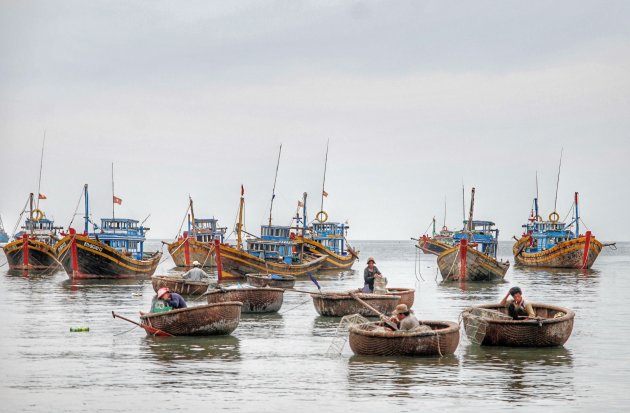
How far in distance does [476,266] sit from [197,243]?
26717 mm

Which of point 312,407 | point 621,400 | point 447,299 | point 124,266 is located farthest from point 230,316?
point 124,266

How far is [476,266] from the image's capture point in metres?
64.0

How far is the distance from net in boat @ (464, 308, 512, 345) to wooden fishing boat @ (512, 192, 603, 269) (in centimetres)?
5817

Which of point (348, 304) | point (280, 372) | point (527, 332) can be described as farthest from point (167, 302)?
point (527, 332)

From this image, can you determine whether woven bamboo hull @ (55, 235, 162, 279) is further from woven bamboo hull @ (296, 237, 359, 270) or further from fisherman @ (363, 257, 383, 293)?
fisherman @ (363, 257, 383, 293)

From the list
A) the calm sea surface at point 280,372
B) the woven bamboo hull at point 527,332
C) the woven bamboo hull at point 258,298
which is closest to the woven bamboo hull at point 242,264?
the woven bamboo hull at point 258,298

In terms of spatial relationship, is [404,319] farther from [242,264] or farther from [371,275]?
[242,264]

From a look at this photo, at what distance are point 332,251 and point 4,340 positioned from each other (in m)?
60.1

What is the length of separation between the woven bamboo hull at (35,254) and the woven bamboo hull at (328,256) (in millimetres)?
20376

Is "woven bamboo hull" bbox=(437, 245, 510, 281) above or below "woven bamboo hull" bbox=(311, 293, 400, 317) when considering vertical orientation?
above

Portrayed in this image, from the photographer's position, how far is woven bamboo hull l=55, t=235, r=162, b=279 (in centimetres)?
5981

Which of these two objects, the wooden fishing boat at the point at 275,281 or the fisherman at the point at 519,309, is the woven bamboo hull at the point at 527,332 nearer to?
the fisherman at the point at 519,309

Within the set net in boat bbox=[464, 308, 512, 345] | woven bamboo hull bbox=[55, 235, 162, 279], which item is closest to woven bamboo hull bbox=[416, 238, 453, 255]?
woven bamboo hull bbox=[55, 235, 162, 279]

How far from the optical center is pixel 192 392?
18406 millimetres
